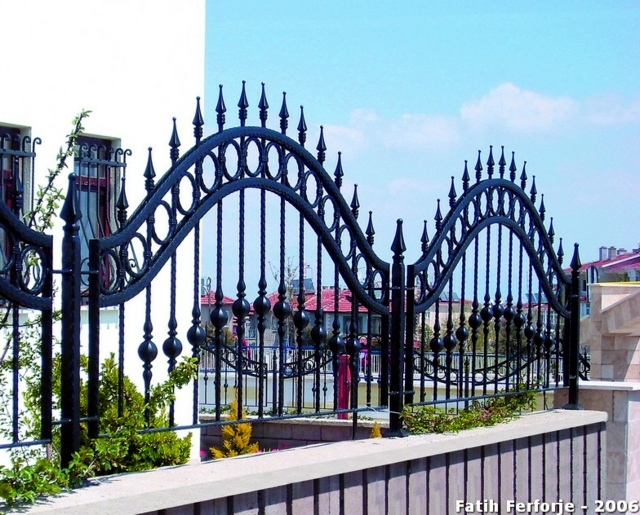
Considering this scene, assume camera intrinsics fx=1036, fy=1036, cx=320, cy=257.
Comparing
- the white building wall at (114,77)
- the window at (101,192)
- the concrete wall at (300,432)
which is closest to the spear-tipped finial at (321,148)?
the white building wall at (114,77)

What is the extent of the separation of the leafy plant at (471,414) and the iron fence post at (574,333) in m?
0.45

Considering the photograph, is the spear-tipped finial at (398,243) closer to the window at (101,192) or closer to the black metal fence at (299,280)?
the black metal fence at (299,280)

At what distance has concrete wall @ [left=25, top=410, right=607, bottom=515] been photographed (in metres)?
3.44

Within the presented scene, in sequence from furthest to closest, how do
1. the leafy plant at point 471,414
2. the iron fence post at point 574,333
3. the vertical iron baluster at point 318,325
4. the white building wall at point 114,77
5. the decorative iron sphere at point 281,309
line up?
the white building wall at point 114,77 → the iron fence post at point 574,333 → the leafy plant at point 471,414 → the vertical iron baluster at point 318,325 → the decorative iron sphere at point 281,309

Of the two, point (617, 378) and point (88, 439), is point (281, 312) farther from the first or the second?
point (617, 378)

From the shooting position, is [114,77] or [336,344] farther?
[114,77]

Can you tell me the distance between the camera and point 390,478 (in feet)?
14.6

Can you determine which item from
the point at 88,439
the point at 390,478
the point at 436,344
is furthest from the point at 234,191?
the point at 436,344

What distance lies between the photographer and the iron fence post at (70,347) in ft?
11.2

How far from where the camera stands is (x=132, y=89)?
9.62 metres

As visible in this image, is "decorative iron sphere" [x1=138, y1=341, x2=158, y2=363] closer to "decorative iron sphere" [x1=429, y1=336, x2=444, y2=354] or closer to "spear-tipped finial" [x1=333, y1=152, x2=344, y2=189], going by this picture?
"spear-tipped finial" [x1=333, y1=152, x2=344, y2=189]

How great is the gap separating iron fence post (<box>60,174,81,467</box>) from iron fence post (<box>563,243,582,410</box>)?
3811 millimetres

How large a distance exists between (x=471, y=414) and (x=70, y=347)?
2491 mm

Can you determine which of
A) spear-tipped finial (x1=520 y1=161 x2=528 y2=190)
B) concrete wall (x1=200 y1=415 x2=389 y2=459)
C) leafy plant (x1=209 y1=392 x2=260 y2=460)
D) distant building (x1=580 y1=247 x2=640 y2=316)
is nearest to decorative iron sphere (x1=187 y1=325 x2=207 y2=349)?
spear-tipped finial (x1=520 y1=161 x2=528 y2=190)
